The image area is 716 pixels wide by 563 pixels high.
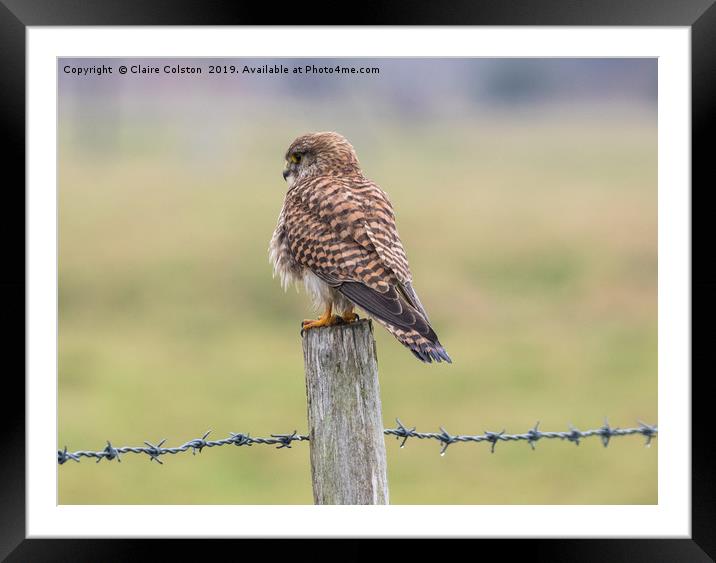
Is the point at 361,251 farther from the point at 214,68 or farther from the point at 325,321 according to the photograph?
the point at 214,68

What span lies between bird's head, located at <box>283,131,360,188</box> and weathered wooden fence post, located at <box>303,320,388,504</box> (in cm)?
177

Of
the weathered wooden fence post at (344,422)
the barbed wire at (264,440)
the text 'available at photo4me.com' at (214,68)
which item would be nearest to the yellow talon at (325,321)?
the barbed wire at (264,440)

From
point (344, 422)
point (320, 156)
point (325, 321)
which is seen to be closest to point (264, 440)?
point (344, 422)

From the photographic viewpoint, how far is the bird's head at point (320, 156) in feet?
15.6

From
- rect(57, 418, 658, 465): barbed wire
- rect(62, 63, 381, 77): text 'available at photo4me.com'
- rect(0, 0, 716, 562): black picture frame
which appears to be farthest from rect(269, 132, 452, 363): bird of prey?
rect(0, 0, 716, 562): black picture frame

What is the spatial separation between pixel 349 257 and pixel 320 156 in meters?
1.01

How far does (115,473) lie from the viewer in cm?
673

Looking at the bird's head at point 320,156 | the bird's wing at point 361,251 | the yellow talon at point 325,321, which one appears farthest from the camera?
the bird's head at point 320,156

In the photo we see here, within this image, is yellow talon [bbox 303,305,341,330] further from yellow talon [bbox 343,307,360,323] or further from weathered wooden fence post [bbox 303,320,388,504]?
weathered wooden fence post [bbox 303,320,388,504]

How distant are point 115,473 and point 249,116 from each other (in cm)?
417
